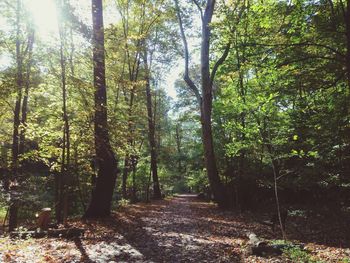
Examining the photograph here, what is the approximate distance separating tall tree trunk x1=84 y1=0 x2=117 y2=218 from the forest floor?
71 cm

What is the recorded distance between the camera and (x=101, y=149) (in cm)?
1082

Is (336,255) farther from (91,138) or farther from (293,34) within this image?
(91,138)

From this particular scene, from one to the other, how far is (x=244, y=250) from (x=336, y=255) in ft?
6.72

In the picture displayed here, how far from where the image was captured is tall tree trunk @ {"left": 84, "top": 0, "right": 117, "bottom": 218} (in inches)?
410

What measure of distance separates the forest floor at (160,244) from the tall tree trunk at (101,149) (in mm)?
711

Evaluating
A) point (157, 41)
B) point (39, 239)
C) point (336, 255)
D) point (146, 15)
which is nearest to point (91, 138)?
point (39, 239)

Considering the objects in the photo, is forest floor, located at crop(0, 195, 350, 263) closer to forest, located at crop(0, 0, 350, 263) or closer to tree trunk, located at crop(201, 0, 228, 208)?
forest, located at crop(0, 0, 350, 263)

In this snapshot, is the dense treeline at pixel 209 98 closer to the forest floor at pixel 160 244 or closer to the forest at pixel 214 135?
the forest at pixel 214 135

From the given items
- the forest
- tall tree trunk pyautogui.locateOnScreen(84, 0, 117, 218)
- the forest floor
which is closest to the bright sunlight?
the forest

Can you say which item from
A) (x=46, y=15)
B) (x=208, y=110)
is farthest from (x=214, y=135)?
(x=46, y=15)

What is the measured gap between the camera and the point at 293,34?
6156 millimetres

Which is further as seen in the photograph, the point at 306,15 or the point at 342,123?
the point at 342,123

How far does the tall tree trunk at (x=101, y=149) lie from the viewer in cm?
1041

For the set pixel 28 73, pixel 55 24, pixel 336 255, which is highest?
pixel 55 24
